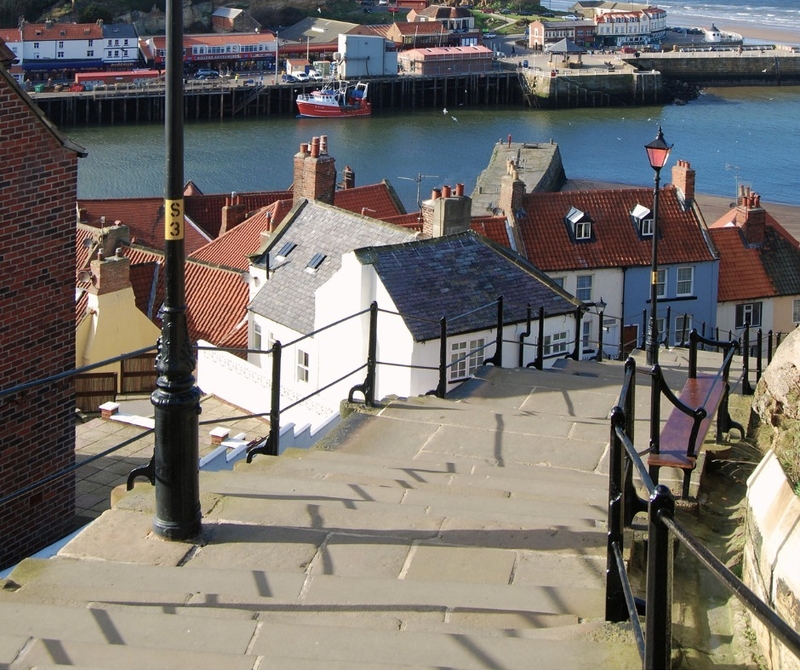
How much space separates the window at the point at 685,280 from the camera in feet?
123

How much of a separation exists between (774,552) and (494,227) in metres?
32.0

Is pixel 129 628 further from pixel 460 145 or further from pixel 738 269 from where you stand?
pixel 460 145

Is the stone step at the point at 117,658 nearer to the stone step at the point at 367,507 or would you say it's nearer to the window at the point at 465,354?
the stone step at the point at 367,507

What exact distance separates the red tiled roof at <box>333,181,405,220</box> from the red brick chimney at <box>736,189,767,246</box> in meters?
11.1

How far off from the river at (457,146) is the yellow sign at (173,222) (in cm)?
5573

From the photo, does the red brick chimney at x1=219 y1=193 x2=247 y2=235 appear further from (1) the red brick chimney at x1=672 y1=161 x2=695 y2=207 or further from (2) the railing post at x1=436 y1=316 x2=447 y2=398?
(2) the railing post at x1=436 y1=316 x2=447 y2=398

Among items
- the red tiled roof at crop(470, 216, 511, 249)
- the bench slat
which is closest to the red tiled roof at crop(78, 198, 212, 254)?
the red tiled roof at crop(470, 216, 511, 249)

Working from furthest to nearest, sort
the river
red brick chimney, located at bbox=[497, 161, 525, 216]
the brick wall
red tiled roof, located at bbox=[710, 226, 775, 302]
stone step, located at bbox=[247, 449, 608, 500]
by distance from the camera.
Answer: the river → red tiled roof, located at bbox=[710, 226, 775, 302] → red brick chimney, located at bbox=[497, 161, 525, 216] → the brick wall → stone step, located at bbox=[247, 449, 608, 500]

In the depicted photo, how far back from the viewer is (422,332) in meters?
20.7

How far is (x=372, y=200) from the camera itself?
136 feet

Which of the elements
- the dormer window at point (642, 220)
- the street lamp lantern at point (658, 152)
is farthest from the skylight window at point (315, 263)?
the dormer window at point (642, 220)

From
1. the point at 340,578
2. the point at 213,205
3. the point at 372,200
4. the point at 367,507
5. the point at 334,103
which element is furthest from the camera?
the point at 334,103

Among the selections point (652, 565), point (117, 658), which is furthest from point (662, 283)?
point (652, 565)

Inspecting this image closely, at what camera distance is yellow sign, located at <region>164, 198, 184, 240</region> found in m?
6.03
